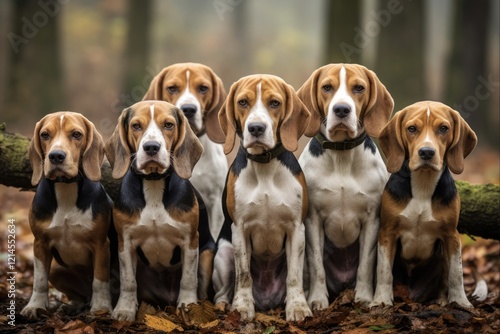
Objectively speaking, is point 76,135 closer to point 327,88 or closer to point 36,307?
point 36,307

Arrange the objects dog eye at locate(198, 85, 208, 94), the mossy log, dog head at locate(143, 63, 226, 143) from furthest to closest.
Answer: dog eye at locate(198, 85, 208, 94) → dog head at locate(143, 63, 226, 143) → the mossy log

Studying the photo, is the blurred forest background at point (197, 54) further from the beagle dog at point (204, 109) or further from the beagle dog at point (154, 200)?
the beagle dog at point (154, 200)

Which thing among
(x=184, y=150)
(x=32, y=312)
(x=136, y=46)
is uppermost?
(x=136, y=46)

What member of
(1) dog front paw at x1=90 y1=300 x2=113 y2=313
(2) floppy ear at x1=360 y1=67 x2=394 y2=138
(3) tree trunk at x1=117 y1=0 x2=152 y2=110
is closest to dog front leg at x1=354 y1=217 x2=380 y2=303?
(2) floppy ear at x1=360 y1=67 x2=394 y2=138

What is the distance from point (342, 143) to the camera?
20.3 feet

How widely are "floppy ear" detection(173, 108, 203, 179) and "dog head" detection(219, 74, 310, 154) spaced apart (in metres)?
0.29

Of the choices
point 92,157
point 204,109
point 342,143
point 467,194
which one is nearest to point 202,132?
point 204,109

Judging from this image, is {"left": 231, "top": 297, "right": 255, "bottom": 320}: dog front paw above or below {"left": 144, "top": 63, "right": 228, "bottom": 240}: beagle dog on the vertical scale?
below

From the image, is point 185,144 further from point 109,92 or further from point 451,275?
point 109,92

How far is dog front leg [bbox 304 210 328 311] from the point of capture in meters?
6.26

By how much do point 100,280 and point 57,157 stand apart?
3.78 ft

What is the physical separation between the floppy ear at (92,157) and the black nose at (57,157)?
242 mm

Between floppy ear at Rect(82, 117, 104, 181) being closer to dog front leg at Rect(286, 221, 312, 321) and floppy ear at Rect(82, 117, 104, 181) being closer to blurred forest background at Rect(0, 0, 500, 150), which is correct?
dog front leg at Rect(286, 221, 312, 321)

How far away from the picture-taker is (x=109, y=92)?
2858cm
